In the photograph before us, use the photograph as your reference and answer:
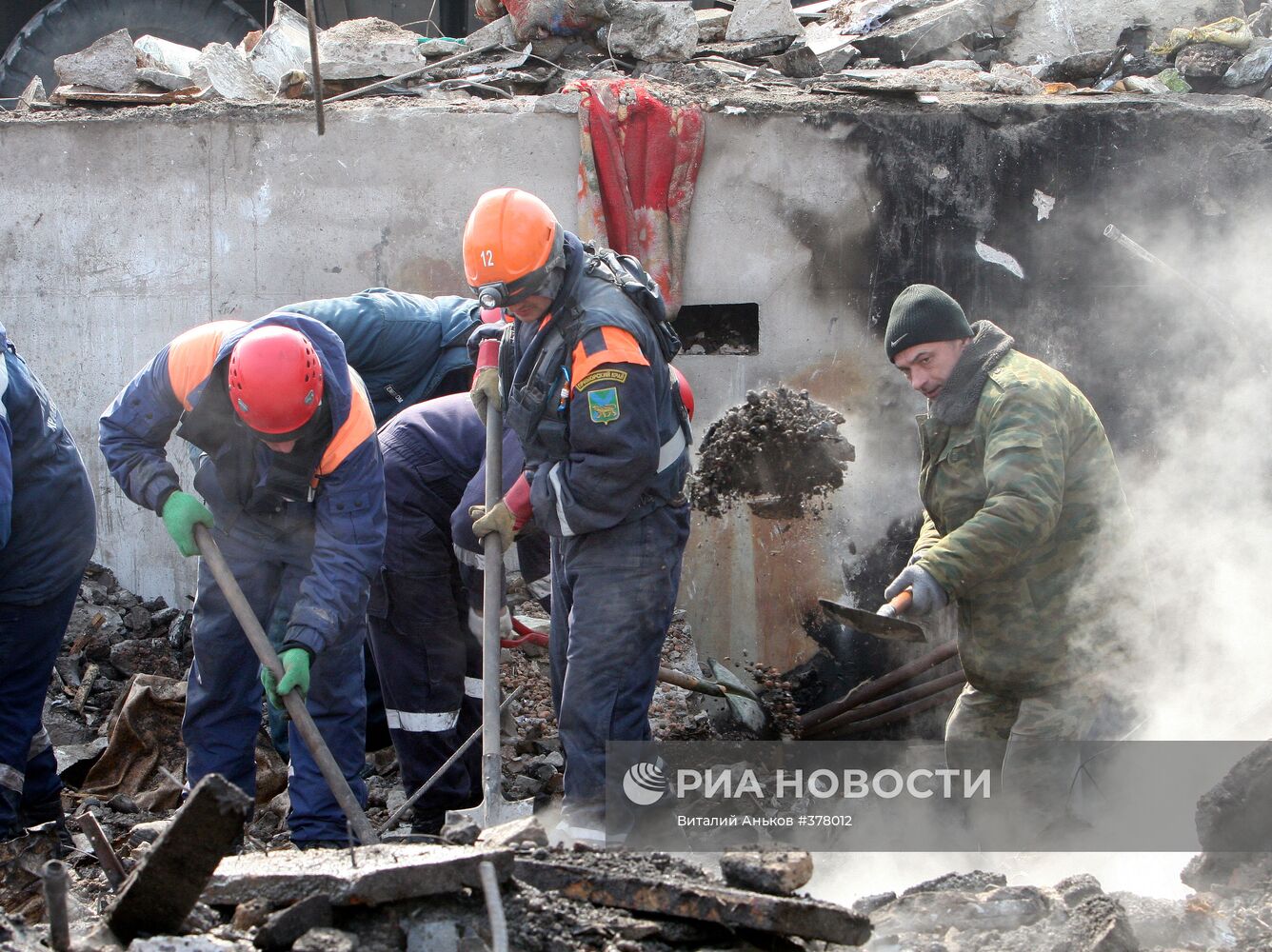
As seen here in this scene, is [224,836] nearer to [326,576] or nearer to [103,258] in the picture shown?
[326,576]

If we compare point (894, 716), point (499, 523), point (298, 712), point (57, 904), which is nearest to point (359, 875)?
point (57, 904)

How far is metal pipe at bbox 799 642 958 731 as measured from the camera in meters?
5.87

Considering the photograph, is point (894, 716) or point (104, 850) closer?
point (104, 850)

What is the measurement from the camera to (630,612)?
163 inches

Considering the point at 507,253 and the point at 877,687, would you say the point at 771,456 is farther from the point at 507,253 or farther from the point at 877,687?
the point at 507,253

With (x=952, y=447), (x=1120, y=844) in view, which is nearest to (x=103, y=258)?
(x=952, y=447)

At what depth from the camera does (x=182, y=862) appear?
2752 mm

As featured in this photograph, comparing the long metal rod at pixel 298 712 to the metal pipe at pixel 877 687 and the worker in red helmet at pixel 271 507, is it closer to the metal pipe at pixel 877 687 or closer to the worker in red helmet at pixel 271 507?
the worker in red helmet at pixel 271 507

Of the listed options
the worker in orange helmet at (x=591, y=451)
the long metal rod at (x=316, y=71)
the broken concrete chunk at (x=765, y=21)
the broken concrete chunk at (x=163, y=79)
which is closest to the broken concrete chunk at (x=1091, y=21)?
the broken concrete chunk at (x=765, y=21)

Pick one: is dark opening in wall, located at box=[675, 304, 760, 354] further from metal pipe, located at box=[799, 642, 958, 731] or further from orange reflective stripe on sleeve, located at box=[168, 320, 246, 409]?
orange reflective stripe on sleeve, located at box=[168, 320, 246, 409]

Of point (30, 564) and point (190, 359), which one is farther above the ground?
point (190, 359)

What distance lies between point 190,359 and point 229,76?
3.17 metres

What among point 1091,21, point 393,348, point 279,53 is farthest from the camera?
point 1091,21

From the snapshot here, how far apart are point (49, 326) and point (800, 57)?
420 centimetres
